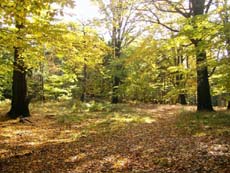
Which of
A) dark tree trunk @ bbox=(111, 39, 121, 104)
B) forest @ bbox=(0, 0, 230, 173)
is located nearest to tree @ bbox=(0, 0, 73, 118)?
forest @ bbox=(0, 0, 230, 173)

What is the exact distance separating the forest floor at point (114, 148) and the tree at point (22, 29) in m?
2.02

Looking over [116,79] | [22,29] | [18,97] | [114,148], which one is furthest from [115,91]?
[22,29]

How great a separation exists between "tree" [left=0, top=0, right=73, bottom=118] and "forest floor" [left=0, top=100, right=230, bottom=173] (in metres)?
2.02

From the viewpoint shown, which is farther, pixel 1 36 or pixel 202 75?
pixel 202 75

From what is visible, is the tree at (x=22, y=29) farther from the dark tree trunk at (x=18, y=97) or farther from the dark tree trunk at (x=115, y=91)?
the dark tree trunk at (x=115, y=91)

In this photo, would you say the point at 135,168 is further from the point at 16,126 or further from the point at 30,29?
the point at 16,126

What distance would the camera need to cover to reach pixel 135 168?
243 inches

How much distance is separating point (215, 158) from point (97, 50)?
7.79 meters

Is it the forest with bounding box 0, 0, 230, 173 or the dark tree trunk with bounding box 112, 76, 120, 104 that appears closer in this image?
Answer: the forest with bounding box 0, 0, 230, 173

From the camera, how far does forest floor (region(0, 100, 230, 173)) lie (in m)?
6.23

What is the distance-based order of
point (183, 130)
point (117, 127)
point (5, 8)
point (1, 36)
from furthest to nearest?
point (117, 127) → point (183, 130) → point (1, 36) → point (5, 8)

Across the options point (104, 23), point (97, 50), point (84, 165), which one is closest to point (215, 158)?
point (84, 165)

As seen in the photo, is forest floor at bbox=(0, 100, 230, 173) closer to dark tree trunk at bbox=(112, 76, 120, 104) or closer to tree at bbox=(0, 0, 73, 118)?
tree at bbox=(0, 0, 73, 118)

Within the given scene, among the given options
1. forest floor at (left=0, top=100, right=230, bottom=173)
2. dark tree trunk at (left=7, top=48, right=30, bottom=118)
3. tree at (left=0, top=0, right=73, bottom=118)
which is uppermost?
tree at (left=0, top=0, right=73, bottom=118)
